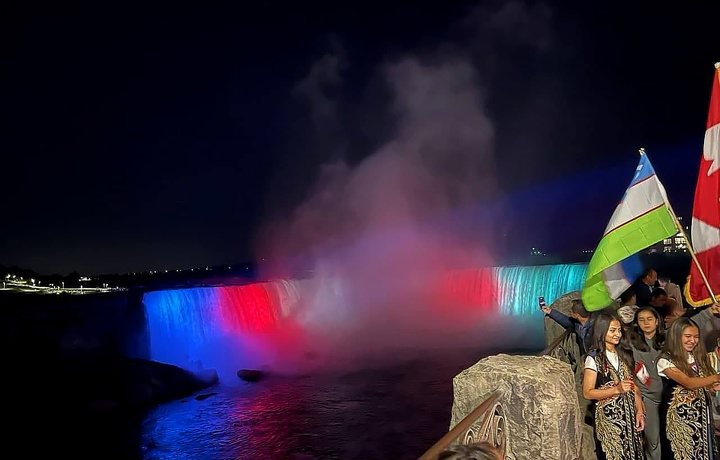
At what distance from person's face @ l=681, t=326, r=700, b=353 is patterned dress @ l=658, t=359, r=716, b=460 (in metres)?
0.14

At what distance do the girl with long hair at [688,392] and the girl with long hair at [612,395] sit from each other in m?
0.29

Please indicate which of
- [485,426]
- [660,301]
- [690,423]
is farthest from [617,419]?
[660,301]

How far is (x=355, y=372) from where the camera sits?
1923cm

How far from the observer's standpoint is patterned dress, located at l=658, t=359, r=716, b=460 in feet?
12.3

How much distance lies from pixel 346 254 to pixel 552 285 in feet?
48.6

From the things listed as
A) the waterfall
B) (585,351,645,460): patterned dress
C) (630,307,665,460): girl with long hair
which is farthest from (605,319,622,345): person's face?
the waterfall

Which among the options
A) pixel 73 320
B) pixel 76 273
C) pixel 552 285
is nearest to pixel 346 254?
Answer: pixel 552 285

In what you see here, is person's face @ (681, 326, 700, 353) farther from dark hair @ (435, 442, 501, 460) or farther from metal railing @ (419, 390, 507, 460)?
dark hair @ (435, 442, 501, 460)

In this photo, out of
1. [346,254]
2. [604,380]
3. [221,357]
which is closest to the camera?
[604,380]

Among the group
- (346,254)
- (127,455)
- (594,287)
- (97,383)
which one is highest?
(346,254)

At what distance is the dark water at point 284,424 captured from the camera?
12.1m

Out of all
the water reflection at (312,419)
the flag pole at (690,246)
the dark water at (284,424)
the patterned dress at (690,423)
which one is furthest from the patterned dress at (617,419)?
the water reflection at (312,419)

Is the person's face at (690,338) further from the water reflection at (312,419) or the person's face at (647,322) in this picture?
the water reflection at (312,419)

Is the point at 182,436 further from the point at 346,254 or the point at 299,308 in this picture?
the point at 346,254
